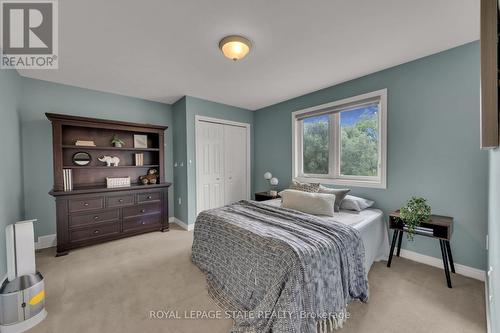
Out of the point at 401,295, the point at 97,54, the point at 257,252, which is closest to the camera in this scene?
the point at 257,252

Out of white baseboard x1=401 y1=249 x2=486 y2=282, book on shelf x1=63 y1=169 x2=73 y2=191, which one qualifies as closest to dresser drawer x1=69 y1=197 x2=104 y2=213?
book on shelf x1=63 y1=169 x2=73 y2=191

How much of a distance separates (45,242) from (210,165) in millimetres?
2776

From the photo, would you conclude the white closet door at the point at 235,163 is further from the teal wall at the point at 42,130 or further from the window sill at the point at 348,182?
the teal wall at the point at 42,130

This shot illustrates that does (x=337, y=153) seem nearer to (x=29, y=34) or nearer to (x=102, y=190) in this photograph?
(x=102, y=190)

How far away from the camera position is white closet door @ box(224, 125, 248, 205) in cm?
440

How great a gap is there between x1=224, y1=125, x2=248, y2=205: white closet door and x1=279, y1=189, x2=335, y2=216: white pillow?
2.00 meters

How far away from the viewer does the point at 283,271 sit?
142cm

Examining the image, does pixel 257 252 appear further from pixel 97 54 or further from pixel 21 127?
pixel 21 127

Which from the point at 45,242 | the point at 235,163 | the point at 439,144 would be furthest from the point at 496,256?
the point at 45,242

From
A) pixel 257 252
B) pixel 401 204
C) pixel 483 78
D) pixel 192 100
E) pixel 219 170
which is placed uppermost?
pixel 192 100

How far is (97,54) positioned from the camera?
2270 millimetres

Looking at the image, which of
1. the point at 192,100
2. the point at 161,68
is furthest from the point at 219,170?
the point at 161,68

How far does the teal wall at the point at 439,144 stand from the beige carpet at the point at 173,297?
0.55 m

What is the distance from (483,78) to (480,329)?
1.81m
